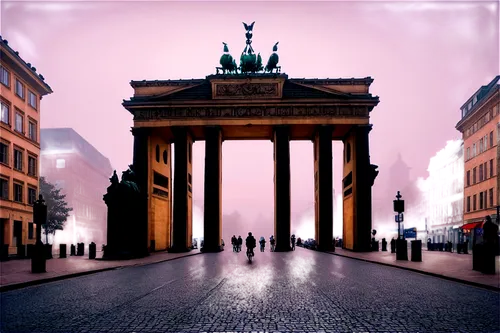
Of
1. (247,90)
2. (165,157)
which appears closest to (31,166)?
(165,157)

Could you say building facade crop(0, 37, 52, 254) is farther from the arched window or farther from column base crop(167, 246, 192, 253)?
the arched window

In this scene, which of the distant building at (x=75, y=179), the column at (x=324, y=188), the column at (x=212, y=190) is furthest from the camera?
the distant building at (x=75, y=179)

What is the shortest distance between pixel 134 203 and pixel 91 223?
315ft

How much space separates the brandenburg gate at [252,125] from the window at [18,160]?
10.4 meters

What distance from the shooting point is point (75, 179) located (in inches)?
4542

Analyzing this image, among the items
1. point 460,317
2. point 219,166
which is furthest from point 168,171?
point 460,317

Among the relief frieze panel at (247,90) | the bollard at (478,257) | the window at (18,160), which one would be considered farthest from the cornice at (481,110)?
the window at (18,160)

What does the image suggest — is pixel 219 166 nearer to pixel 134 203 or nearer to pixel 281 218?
pixel 281 218

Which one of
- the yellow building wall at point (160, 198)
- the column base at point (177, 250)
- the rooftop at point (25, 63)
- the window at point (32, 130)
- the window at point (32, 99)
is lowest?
the column base at point (177, 250)

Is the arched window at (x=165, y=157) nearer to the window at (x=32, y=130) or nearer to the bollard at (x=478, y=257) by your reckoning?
the window at (x=32, y=130)

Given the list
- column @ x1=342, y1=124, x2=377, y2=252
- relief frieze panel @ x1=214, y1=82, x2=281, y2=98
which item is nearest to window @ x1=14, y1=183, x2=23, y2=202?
relief frieze panel @ x1=214, y1=82, x2=281, y2=98

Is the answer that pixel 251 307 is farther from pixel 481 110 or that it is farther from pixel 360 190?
pixel 481 110

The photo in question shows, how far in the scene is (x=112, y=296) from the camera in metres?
13.0

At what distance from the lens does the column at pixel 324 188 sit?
53594 millimetres
